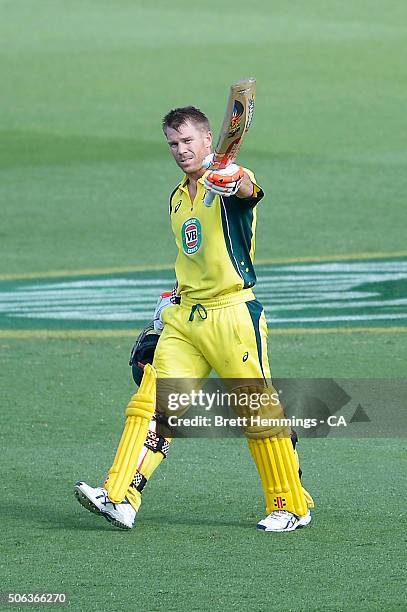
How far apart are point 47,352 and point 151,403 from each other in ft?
15.8

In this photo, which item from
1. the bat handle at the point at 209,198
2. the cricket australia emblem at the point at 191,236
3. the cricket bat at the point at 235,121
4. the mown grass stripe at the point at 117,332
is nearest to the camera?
the cricket bat at the point at 235,121

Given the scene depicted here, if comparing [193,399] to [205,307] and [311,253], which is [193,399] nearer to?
[205,307]

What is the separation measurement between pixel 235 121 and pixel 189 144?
470mm

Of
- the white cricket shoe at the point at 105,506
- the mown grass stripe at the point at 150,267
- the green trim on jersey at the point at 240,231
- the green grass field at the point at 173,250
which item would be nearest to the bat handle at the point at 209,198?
the green trim on jersey at the point at 240,231

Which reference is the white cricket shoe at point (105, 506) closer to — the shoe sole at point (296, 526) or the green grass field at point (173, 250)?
the green grass field at point (173, 250)

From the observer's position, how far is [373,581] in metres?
6.43

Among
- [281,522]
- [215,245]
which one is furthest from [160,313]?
[281,522]

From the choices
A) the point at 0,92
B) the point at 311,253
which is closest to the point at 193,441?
the point at 311,253

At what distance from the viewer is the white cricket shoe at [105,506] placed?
6.98m

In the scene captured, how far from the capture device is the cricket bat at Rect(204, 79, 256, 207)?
6652 mm

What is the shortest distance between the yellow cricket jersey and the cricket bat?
36cm

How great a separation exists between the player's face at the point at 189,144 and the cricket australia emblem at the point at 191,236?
0.22m

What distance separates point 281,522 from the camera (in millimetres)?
7215

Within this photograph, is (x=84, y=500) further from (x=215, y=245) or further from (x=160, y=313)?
(x=215, y=245)
